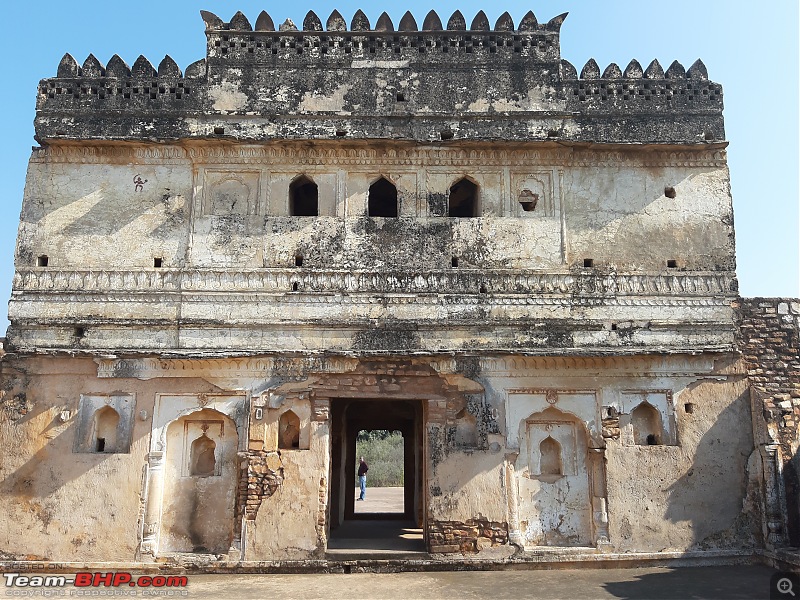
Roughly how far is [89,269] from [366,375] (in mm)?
4360

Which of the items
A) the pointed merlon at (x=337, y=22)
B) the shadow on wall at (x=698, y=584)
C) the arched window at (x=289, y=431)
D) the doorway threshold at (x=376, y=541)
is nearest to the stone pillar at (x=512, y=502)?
the doorway threshold at (x=376, y=541)

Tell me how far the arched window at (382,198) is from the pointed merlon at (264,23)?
3.04 m

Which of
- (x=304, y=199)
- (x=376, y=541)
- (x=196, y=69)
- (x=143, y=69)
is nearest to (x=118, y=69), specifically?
(x=143, y=69)

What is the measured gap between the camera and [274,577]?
30.1ft

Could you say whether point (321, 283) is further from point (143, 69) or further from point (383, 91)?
point (143, 69)

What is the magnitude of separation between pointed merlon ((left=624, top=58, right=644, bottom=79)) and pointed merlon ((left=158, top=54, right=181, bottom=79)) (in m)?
7.10

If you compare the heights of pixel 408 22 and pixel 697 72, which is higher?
pixel 408 22

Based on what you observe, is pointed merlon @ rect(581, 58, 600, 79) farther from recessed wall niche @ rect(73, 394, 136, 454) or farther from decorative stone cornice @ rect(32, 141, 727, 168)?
recessed wall niche @ rect(73, 394, 136, 454)

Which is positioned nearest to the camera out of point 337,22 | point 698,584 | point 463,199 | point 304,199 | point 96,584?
point 698,584

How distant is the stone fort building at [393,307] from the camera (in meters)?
9.73

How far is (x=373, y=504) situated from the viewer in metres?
18.7

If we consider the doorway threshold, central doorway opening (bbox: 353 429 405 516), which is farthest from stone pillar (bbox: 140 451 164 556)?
central doorway opening (bbox: 353 429 405 516)

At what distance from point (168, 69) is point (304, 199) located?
291 cm

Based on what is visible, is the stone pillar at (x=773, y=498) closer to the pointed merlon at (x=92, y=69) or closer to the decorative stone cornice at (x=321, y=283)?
the decorative stone cornice at (x=321, y=283)
